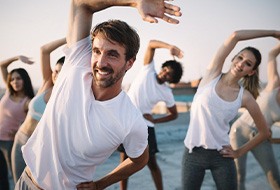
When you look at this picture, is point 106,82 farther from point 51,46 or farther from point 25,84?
point 25,84

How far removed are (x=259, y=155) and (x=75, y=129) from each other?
97.7 inches

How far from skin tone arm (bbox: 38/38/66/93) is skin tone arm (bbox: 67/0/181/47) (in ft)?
3.96

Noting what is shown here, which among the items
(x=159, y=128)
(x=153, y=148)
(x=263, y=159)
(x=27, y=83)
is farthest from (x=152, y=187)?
(x=159, y=128)

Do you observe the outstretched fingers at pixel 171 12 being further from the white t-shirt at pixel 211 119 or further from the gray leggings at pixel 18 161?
the gray leggings at pixel 18 161

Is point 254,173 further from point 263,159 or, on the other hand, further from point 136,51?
point 136,51

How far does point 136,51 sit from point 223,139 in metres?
1.35

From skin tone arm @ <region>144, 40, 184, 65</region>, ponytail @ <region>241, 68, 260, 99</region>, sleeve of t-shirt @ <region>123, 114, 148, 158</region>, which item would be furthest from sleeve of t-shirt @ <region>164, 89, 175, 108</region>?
sleeve of t-shirt @ <region>123, 114, 148, 158</region>

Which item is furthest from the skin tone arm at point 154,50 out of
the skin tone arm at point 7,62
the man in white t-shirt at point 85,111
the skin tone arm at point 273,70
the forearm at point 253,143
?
the man in white t-shirt at point 85,111

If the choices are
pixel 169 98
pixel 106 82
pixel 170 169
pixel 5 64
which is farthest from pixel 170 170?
pixel 106 82

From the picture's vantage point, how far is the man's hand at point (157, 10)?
4.45ft

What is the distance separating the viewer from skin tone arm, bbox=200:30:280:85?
99.6 inches

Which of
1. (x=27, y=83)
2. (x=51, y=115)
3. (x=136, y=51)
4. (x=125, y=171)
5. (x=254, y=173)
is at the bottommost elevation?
(x=254, y=173)

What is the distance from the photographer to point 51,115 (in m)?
1.52

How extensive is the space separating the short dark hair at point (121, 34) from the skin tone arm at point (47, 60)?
3.98 ft
